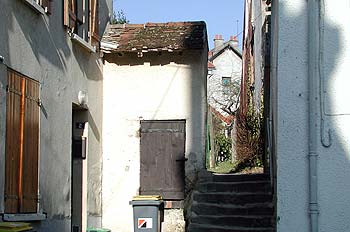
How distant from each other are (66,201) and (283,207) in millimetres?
4654

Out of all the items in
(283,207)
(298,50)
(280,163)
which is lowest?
(283,207)

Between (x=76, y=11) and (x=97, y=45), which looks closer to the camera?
(x=76, y=11)

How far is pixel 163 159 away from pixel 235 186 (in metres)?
1.63

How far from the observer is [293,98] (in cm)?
729

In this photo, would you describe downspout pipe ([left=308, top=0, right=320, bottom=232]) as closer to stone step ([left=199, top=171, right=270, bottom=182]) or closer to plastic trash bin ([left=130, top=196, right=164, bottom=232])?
plastic trash bin ([left=130, top=196, right=164, bottom=232])

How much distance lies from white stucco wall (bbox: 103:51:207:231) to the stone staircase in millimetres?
731

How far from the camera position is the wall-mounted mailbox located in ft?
39.5

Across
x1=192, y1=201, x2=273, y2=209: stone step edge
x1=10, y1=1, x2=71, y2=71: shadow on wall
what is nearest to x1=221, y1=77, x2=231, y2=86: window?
x1=192, y1=201, x2=273, y2=209: stone step edge

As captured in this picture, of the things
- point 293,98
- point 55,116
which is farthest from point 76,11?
point 293,98

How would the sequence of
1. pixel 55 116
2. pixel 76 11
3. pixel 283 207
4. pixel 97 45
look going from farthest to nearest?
pixel 97 45, pixel 76 11, pixel 55 116, pixel 283 207

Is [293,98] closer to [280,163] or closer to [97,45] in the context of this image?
[280,163]

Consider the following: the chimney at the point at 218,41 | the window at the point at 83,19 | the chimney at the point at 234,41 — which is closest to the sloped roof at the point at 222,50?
the chimney at the point at 234,41

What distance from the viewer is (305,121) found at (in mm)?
7223

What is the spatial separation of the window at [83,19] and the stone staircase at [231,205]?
3585 millimetres
